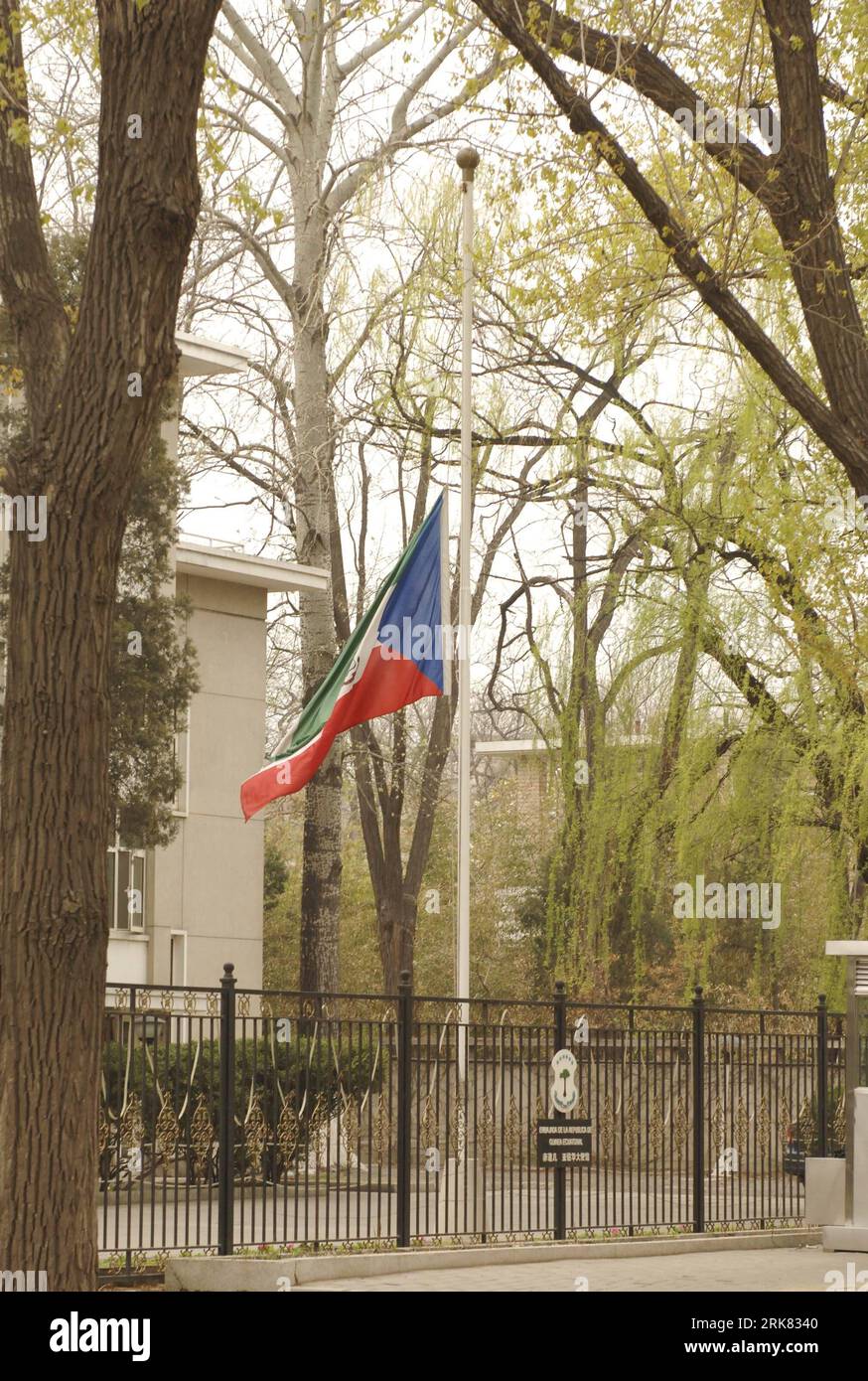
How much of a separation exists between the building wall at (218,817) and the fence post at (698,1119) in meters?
13.6

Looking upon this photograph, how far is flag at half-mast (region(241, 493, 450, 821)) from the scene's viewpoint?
15812mm

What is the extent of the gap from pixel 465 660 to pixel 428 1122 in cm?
423

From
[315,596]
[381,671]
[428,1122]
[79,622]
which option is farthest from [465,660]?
[315,596]

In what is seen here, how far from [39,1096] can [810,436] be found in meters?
17.8

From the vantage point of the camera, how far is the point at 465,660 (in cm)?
1658

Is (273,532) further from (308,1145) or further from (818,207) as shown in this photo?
(818,207)

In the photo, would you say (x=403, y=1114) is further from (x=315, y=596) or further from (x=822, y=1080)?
(x=315, y=596)

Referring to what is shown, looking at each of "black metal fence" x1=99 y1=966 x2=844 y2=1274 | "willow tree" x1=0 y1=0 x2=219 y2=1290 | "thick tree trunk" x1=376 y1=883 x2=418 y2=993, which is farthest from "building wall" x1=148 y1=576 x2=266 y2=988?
"willow tree" x1=0 y1=0 x2=219 y2=1290

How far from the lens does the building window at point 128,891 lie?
28.0m

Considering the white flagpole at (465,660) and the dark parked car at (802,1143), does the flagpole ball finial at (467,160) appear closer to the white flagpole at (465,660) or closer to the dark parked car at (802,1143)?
the white flagpole at (465,660)

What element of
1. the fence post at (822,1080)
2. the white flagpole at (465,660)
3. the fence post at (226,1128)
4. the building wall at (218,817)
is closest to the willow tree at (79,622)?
the fence post at (226,1128)

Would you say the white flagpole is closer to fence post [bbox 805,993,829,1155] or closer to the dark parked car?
fence post [bbox 805,993,829,1155]

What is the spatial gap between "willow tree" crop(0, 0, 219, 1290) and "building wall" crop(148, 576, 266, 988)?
20.3 m
